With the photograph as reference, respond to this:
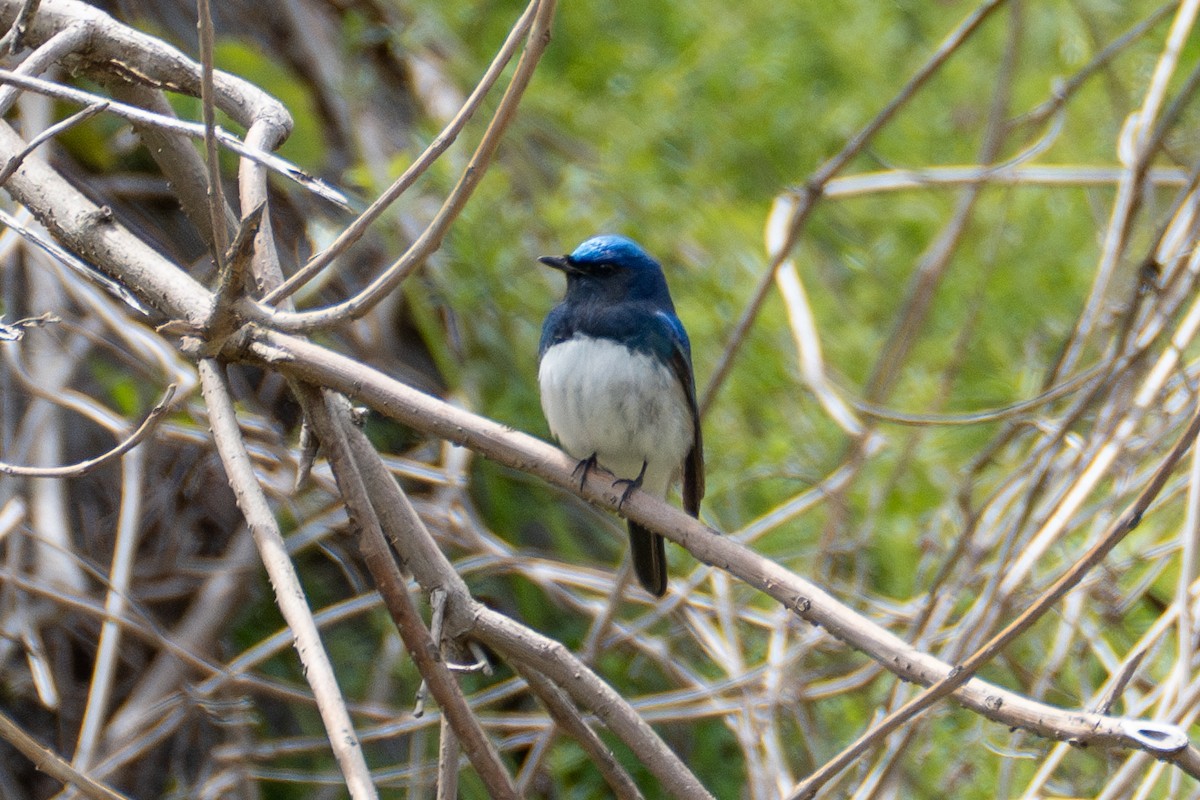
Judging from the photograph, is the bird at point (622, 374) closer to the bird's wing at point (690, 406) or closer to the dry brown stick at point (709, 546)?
the bird's wing at point (690, 406)

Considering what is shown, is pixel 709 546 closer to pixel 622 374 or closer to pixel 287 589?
pixel 287 589

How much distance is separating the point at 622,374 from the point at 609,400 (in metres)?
0.09

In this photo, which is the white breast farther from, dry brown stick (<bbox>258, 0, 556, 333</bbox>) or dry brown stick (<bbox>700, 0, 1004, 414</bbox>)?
dry brown stick (<bbox>258, 0, 556, 333</bbox>)

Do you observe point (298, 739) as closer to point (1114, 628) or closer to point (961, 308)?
point (1114, 628)

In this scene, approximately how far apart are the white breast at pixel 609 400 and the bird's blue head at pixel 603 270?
184mm

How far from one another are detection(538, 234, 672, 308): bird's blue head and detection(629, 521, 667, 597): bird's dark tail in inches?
26.8

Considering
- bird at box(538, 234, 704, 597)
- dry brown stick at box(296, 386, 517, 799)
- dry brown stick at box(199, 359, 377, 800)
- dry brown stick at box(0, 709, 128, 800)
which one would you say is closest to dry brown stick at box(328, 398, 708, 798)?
dry brown stick at box(296, 386, 517, 799)

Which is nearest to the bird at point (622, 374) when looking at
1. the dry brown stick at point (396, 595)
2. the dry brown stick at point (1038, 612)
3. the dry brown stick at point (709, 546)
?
the dry brown stick at point (709, 546)

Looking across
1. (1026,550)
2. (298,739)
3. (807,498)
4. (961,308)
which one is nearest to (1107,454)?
(1026,550)

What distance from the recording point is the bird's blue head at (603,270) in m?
3.68

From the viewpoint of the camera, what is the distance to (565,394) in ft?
11.6

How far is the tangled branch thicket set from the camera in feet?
7.05

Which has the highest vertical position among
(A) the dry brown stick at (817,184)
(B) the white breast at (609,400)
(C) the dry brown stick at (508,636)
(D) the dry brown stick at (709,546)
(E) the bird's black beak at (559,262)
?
(A) the dry brown stick at (817,184)

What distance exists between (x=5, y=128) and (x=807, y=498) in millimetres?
2765
